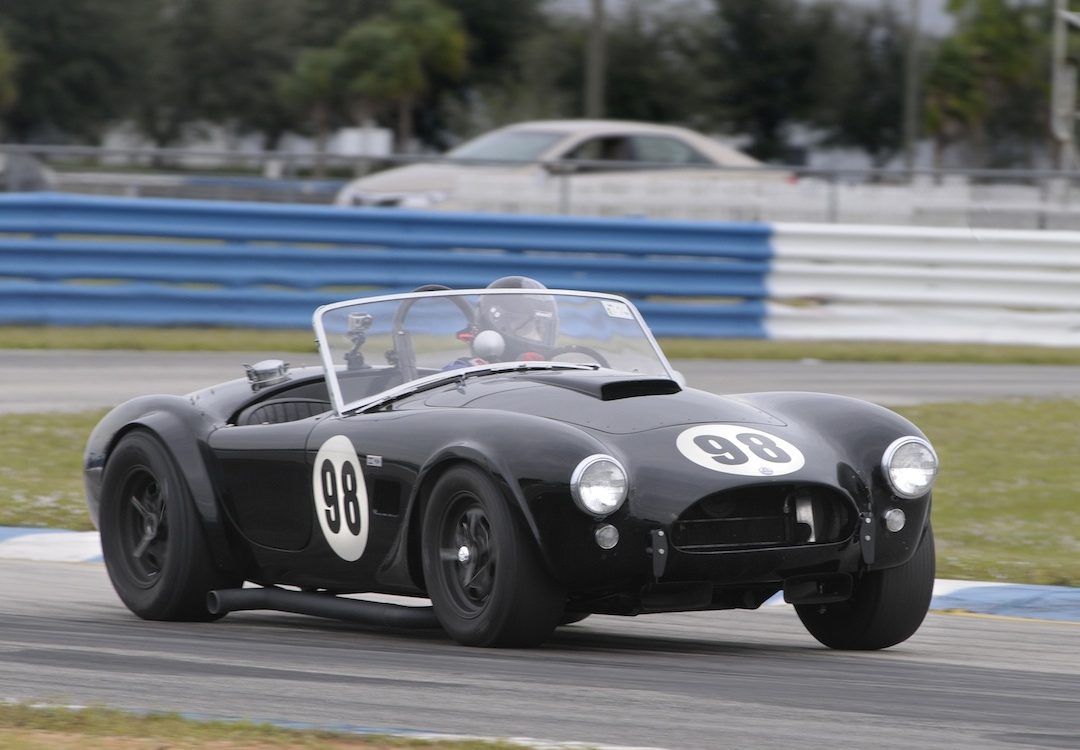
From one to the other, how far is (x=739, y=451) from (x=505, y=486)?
2.22 ft

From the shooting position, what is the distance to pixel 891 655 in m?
5.82

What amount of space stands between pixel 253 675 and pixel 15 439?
610cm

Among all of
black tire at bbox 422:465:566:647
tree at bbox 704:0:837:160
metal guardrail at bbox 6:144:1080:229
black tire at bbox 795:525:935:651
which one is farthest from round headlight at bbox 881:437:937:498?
tree at bbox 704:0:837:160

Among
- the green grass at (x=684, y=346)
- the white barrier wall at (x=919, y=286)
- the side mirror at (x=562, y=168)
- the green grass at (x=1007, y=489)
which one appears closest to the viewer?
the green grass at (x=1007, y=489)

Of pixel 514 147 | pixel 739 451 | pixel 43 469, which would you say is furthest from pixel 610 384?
pixel 514 147

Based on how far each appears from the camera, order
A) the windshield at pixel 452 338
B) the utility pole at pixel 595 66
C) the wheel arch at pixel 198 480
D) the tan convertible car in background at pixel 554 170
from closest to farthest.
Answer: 1. the windshield at pixel 452 338
2. the wheel arch at pixel 198 480
3. the tan convertible car in background at pixel 554 170
4. the utility pole at pixel 595 66

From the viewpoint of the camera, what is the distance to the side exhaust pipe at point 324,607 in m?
5.80

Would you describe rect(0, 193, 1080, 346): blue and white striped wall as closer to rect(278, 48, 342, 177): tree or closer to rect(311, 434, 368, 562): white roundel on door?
rect(311, 434, 368, 562): white roundel on door

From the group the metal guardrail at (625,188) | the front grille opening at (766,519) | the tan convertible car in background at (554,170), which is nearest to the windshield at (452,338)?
the front grille opening at (766,519)

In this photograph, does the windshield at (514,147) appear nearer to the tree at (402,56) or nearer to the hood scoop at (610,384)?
the hood scoop at (610,384)

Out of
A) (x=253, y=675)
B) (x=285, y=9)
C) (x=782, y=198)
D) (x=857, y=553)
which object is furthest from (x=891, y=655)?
(x=285, y=9)

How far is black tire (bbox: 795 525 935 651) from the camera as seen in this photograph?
19.1ft

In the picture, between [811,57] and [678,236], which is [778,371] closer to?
[678,236]

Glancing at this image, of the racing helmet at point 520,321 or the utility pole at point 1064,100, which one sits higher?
the utility pole at point 1064,100
